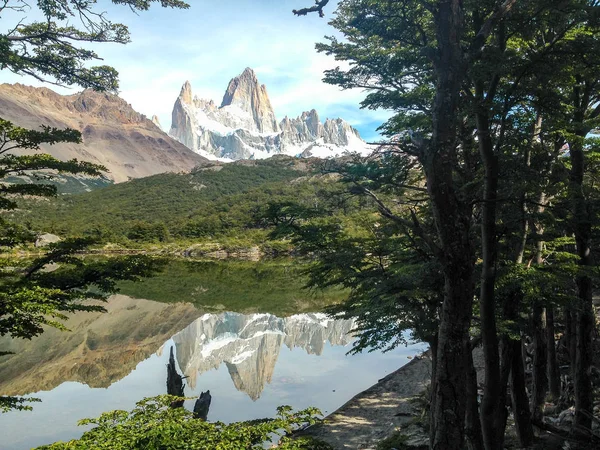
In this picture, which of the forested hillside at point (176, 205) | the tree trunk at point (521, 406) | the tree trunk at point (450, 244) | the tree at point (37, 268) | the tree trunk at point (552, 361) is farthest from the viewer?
the forested hillside at point (176, 205)

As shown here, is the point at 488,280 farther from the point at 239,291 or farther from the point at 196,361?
the point at 239,291

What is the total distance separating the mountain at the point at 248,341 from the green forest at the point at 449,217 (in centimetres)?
816

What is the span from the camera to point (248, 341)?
22.7 metres

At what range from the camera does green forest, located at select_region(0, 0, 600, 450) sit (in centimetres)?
436

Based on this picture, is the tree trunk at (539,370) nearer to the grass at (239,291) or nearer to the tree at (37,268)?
the tree at (37,268)

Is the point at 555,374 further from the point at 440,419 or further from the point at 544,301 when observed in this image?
the point at 440,419

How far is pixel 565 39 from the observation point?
5.94 meters

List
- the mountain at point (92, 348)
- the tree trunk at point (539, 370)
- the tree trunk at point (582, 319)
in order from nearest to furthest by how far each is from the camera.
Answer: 1. the tree trunk at point (582, 319)
2. the tree trunk at point (539, 370)
3. the mountain at point (92, 348)

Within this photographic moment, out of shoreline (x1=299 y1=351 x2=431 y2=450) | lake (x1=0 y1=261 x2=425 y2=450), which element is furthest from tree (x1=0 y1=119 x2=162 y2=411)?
shoreline (x1=299 y1=351 x2=431 y2=450)

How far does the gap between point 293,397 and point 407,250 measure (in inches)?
300

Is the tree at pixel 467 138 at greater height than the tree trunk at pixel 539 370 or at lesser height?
greater

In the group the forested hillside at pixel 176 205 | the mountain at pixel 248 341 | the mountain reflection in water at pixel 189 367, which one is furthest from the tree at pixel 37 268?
the forested hillside at pixel 176 205

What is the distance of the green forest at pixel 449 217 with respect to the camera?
4359 millimetres

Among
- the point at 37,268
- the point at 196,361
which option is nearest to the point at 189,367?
the point at 196,361
